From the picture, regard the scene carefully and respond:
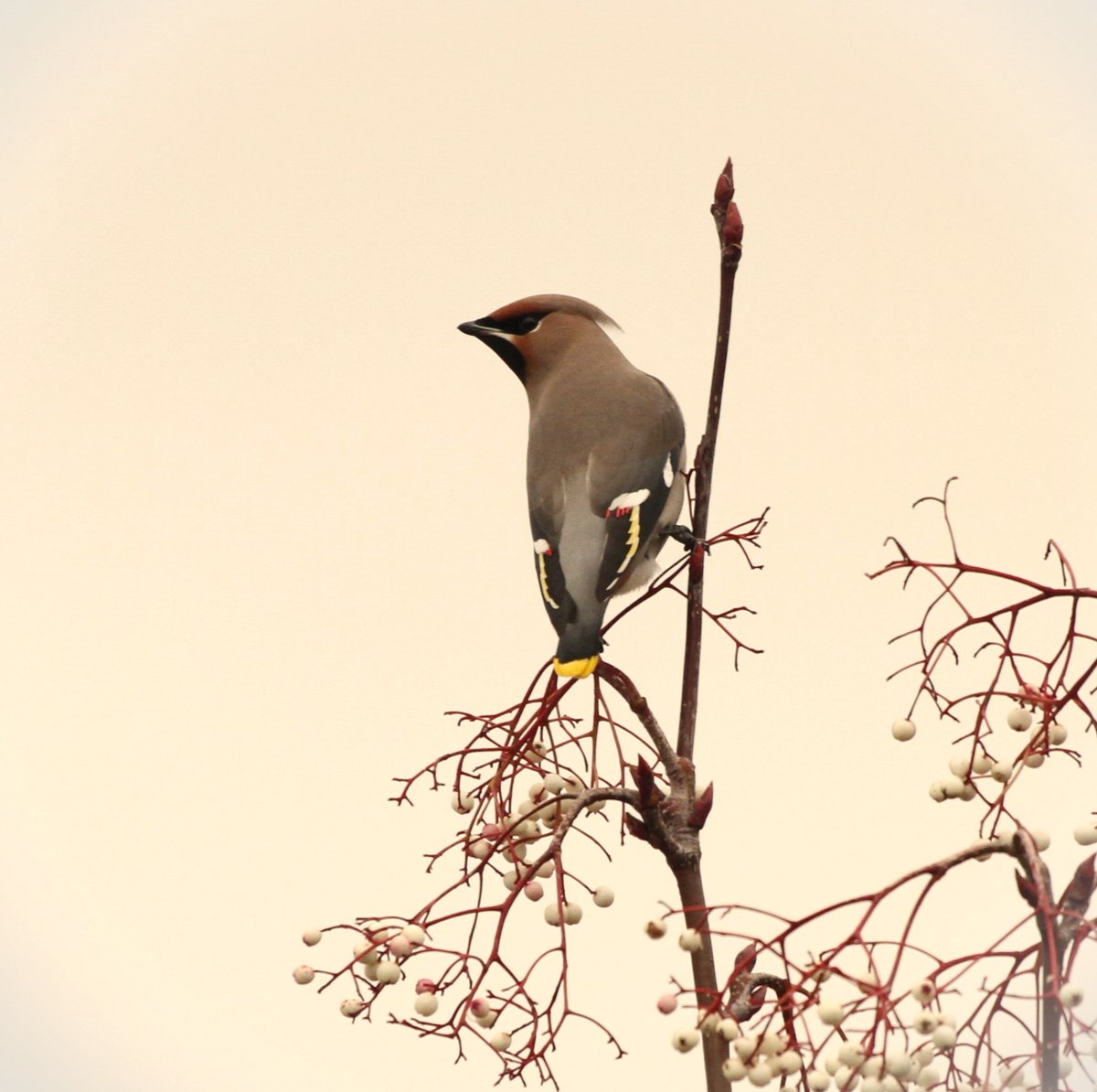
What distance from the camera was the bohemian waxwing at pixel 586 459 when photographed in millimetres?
1789

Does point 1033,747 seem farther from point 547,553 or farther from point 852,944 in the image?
point 547,553

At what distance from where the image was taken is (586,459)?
6.57ft

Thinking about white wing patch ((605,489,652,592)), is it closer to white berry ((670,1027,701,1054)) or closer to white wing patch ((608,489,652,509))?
white wing patch ((608,489,652,509))

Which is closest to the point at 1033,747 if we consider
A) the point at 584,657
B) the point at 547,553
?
the point at 584,657

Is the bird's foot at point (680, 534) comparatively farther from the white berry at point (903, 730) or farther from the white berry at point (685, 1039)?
the white berry at point (685, 1039)

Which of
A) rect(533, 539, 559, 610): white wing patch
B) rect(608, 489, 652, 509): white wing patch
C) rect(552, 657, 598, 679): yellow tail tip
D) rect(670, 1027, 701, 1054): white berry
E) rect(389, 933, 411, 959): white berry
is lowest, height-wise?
rect(670, 1027, 701, 1054): white berry

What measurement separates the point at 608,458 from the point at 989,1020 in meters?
1.03

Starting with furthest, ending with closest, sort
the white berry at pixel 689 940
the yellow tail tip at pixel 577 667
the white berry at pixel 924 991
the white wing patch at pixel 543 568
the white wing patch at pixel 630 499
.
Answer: the white wing patch at pixel 630 499
the white wing patch at pixel 543 568
the yellow tail tip at pixel 577 667
the white berry at pixel 689 940
the white berry at pixel 924 991

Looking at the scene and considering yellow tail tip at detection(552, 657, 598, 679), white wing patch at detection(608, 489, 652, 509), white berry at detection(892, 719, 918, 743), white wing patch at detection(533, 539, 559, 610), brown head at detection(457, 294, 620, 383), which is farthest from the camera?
brown head at detection(457, 294, 620, 383)

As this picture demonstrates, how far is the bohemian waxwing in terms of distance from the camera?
1.79 m

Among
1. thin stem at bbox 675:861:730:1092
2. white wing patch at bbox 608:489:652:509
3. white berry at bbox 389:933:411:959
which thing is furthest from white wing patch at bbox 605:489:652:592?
white berry at bbox 389:933:411:959

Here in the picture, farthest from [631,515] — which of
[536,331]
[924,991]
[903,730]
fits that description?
[924,991]

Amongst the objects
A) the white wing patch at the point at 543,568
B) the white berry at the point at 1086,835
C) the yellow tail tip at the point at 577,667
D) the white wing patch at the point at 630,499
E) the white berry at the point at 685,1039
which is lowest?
the white berry at the point at 685,1039

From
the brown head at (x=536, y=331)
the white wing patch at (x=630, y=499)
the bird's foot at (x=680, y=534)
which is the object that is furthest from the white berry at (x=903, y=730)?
the brown head at (x=536, y=331)
